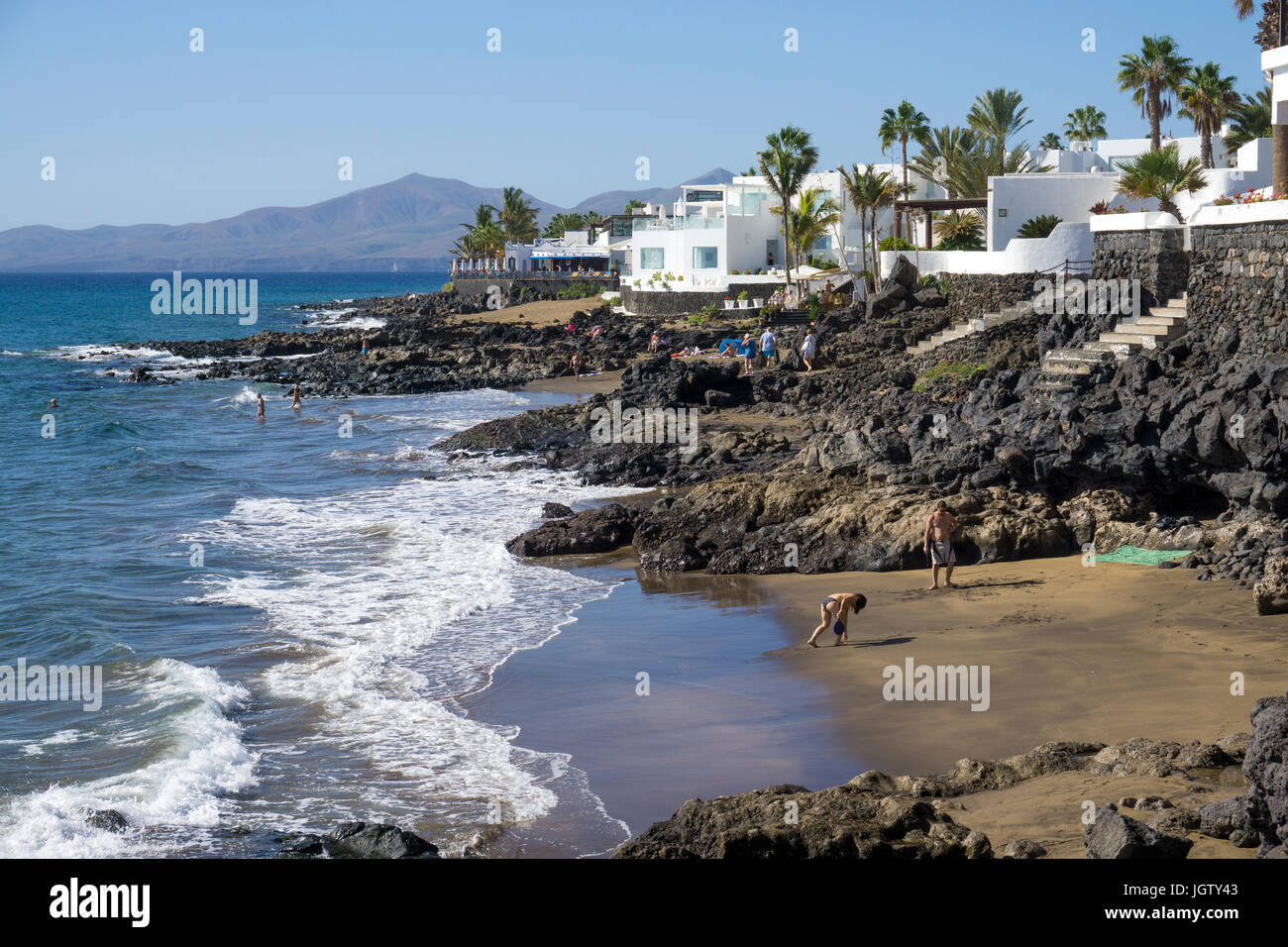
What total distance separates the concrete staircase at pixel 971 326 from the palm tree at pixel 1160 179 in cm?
454

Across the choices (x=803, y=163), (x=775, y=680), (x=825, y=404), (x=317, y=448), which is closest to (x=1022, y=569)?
(x=775, y=680)

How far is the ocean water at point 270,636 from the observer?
34.9 feet

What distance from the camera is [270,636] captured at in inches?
644

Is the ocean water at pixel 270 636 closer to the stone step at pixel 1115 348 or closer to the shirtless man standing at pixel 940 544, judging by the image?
the shirtless man standing at pixel 940 544

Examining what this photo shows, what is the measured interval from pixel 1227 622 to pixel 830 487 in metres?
7.40

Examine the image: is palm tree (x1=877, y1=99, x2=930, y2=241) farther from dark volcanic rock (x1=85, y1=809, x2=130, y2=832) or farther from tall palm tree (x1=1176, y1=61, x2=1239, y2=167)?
dark volcanic rock (x1=85, y1=809, x2=130, y2=832)

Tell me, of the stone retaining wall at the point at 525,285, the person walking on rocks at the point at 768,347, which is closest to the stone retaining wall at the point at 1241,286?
the person walking on rocks at the point at 768,347

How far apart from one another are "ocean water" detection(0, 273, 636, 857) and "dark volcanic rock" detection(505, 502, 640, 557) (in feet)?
1.78

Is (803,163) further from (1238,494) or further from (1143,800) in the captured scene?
(1143,800)

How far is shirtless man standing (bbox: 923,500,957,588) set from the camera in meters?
16.4

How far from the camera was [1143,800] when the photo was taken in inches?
328

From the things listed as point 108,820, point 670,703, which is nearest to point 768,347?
point 670,703

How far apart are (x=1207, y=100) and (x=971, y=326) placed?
1576 centimetres

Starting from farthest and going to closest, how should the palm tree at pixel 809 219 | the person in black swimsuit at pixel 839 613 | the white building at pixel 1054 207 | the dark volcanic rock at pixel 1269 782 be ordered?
the palm tree at pixel 809 219
the white building at pixel 1054 207
the person in black swimsuit at pixel 839 613
the dark volcanic rock at pixel 1269 782
